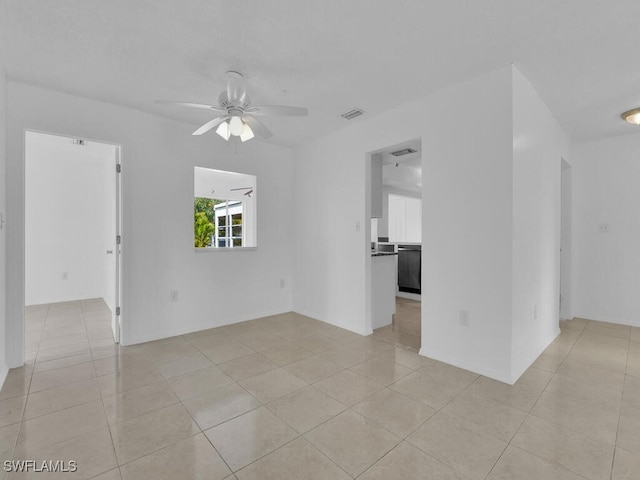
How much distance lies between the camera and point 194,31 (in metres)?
1.99

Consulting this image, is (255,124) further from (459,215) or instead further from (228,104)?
(459,215)

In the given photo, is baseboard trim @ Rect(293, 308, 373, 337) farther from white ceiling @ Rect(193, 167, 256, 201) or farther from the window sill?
white ceiling @ Rect(193, 167, 256, 201)

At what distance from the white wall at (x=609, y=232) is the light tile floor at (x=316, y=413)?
4.45ft

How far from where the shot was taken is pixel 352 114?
11.0 feet

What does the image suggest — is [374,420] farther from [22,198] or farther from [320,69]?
[22,198]

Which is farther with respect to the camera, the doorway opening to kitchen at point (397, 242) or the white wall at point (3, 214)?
the doorway opening to kitchen at point (397, 242)

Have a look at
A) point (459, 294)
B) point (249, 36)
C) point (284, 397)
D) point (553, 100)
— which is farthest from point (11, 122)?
point (553, 100)

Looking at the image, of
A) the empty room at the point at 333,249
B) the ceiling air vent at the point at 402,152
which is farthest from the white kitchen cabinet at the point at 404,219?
the empty room at the point at 333,249

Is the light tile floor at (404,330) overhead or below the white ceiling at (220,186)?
below

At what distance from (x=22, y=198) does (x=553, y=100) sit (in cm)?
499

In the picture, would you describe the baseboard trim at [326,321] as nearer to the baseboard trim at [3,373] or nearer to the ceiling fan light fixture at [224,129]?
the ceiling fan light fixture at [224,129]

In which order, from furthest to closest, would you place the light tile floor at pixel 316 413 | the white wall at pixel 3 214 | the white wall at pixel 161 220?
the white wall at pixel 161 220 < the white wall at pixel 3 214 < the light tile floor at pixel 316 413

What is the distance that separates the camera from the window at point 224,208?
454cm

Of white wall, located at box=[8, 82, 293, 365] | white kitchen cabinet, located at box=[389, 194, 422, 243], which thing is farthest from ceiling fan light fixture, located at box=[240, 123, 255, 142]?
white kitchen cabinet, located at box=[389, 194, 422, 243]
